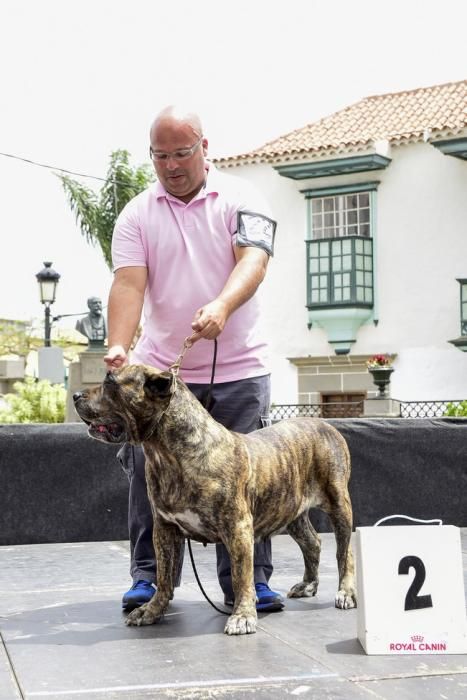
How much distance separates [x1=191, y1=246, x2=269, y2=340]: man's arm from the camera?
4.01 metres

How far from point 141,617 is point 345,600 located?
2.79 ft

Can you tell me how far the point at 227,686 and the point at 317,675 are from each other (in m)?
0.29

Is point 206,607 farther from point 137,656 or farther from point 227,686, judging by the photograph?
point 227,686

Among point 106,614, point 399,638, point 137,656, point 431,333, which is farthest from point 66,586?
point 431,333

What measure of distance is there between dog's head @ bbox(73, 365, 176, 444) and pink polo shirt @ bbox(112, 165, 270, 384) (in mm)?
642

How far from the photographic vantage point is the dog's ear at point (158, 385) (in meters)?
3.83

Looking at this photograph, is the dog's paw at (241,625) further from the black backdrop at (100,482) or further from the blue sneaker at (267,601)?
the black backdrop at (100,482)

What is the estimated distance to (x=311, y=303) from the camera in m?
28.2

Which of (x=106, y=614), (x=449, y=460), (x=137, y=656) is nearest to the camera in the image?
(x=137, y=656)

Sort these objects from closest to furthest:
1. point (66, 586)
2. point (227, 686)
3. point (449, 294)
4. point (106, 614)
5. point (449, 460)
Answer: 1. point (227, 686)
2. point (106, 614)
3. point (66, 586)
4. point (449, 460)
5. point (449, 294)

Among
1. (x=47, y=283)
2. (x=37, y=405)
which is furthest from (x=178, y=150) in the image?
(x=47, y=283)

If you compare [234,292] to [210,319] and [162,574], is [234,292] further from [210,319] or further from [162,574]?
[162,574]

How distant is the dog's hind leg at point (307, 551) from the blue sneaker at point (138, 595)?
0.68 m

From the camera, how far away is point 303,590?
15.8 feet
